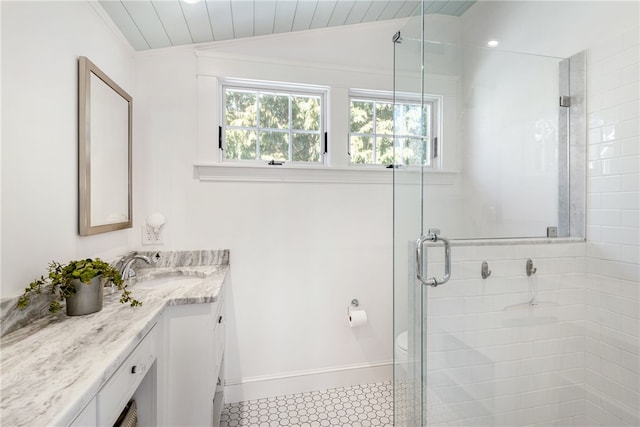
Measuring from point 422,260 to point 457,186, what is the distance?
0.51 metres

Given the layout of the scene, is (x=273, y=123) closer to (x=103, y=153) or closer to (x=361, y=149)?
(x=361, y=149)

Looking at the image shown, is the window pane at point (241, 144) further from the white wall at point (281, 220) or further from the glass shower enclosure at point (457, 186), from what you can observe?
the glass shower enclosure at point (457, 186)

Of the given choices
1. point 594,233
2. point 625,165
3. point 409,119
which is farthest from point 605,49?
point 409,119

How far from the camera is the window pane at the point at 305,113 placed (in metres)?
2.15

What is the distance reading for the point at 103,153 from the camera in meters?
1.52

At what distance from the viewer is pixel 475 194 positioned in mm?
1751

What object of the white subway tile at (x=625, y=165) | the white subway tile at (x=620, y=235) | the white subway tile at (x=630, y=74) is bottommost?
the white subway tile at (x=620, y=235)

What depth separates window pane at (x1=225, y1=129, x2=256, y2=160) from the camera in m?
2.06

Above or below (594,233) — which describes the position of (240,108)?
above

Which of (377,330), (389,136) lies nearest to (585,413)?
(377,330)

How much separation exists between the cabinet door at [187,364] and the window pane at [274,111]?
1278 mm

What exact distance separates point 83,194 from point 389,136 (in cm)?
187

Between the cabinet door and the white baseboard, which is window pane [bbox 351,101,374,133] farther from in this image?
the white baseboard

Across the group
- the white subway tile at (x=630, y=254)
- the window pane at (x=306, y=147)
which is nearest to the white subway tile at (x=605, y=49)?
the white subway tile at (x=630, y=254)
